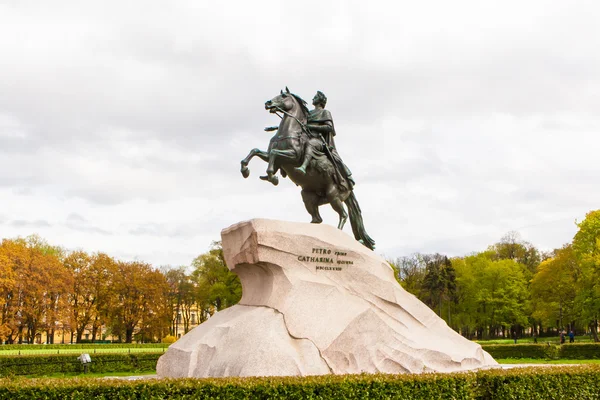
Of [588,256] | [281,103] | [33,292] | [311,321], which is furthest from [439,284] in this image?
[311,321]

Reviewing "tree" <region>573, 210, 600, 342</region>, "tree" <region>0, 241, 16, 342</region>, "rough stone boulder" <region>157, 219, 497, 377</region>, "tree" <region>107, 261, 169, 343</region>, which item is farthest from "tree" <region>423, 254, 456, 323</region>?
"rough stone boulder" <region>157, 219, 497, 377</region>

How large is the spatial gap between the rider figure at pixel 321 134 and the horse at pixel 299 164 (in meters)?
0.12

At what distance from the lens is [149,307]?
5091 cm

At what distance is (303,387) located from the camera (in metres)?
7.61

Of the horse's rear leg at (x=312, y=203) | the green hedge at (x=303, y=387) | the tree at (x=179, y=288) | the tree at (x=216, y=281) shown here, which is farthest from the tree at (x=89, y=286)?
the green hedge at (x=303, y=387)

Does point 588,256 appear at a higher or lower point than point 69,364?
higher

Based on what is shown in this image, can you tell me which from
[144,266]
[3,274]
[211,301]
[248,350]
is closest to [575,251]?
[211,301]

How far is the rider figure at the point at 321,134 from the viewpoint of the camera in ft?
42.4

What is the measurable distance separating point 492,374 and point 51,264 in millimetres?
43913

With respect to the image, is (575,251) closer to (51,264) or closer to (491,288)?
(491,288)

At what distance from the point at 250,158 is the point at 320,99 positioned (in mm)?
2919

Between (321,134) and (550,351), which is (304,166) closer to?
(321,134)

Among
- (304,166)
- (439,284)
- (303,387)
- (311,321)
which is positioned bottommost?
(303,387)

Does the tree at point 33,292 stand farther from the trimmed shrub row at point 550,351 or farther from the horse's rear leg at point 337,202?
the horse's rear leg at point 337,202
